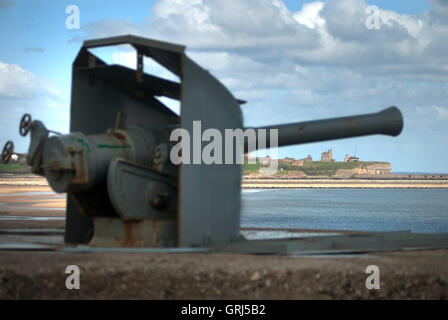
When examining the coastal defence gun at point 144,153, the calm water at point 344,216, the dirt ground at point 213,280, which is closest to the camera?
the dirt ground at point 213,280

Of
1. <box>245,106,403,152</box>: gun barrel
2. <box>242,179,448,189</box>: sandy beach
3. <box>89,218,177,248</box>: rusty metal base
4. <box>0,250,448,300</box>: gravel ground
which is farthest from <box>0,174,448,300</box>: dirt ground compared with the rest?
<box>242,179,448,189</box>: sandy beach

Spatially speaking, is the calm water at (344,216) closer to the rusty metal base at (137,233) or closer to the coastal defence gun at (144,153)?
the coastal defence gun at (144,153)

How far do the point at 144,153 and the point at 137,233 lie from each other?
3.93 ft

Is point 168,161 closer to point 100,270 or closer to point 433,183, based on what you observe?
point 100,270

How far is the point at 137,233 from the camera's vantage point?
31.8ft

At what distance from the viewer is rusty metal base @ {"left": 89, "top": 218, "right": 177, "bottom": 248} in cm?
970

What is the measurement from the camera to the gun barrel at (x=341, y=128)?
10.9 meters

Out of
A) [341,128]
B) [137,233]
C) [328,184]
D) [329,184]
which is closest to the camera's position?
[137,233]

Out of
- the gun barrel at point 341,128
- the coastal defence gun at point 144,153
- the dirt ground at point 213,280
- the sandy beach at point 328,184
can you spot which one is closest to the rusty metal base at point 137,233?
the coastal defence gun at point 144,153

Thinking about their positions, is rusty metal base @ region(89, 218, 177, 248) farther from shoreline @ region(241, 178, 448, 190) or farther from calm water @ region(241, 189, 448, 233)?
shoreline @ region(241, 178, 448, 190)

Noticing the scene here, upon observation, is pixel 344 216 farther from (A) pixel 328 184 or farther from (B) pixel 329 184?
(A) pixel 328 184

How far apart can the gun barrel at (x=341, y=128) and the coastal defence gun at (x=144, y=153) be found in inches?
0.6

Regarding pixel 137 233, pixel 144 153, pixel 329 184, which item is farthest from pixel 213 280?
pixel 329 184

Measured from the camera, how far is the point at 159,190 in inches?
390
